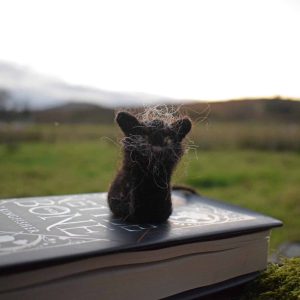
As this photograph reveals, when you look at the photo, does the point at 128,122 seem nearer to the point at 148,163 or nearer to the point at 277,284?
the point at 148,163

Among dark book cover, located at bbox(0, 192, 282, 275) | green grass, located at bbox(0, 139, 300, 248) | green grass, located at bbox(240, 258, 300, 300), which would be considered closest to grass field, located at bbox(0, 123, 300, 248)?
green grass, located at bbox(0, 139, 300, 248)

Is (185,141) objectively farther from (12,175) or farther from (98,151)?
(98,151)

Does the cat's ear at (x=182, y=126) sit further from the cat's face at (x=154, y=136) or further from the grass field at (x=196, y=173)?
the grass field at (x=196, y=173)

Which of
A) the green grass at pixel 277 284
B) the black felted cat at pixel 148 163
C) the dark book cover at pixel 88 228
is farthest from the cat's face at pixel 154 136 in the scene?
the green grass at pixel 277 284

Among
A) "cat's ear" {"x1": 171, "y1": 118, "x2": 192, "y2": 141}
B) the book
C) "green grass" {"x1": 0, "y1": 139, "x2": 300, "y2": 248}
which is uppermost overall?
"cat's ear" {"x1": 171, "y1": 118, "x2": 192, "y2": 141}

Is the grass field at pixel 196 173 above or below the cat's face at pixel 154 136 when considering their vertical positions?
below

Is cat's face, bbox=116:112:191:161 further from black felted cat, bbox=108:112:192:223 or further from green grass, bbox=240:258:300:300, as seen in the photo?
green grass, bbox=240:258:300:300

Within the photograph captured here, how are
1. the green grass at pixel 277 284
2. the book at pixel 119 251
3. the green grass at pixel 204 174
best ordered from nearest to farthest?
the book at pixel 119 251
the green grass at pixel 277 284
the green grass at pixel 204 174

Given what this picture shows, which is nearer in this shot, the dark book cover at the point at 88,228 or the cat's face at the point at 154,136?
the dark book cover at the point at 88,228

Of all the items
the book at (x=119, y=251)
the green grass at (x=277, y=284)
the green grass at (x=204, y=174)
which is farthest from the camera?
the green grass at (x=204, y=174)
